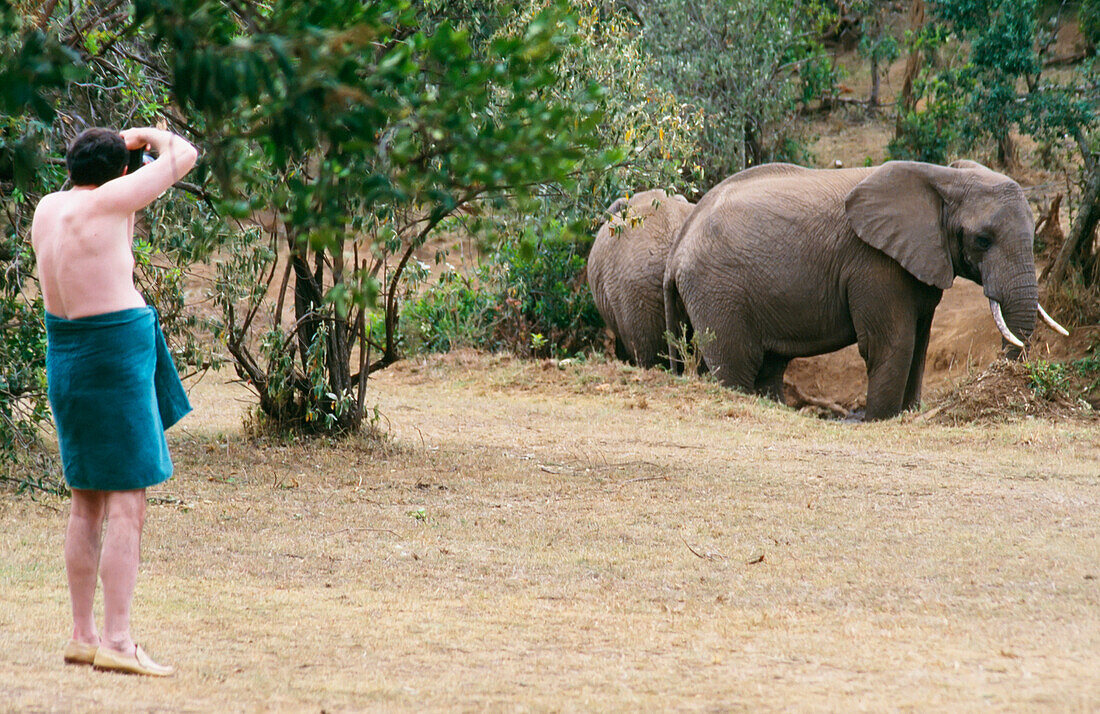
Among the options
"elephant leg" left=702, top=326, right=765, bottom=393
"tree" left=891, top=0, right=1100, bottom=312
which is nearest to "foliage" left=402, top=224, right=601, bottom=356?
"elephant leg" left=702, top=326, right=765, bottom=393

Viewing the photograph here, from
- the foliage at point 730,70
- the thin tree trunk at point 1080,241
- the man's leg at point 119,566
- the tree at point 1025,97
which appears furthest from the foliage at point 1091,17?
the man's leg at point 119,566

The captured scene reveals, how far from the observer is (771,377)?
44.5 feet

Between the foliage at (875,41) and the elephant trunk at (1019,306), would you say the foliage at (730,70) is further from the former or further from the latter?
the elephant trunk at (1019,306)

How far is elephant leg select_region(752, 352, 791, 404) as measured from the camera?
44.2 ft

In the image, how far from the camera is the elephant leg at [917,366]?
12.3 metres

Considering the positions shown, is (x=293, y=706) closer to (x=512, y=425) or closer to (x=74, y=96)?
(x=74, y=96)

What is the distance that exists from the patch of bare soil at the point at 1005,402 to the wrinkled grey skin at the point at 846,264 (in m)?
0.57

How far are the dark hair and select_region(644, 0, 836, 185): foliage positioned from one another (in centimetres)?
1375

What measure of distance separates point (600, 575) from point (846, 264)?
733 centimetres

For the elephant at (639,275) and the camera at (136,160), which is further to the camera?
the elephant at (639,275)

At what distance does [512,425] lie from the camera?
10.4 meters

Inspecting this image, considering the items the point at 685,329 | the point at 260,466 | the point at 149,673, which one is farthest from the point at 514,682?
the point at 685,329

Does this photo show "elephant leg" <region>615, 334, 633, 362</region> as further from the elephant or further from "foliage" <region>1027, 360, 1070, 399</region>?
"foliage" <region>1027, 360, 1070, 399</region>

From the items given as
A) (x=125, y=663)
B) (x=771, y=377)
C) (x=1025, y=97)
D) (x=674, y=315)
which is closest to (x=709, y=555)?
(x=125, y=663)
